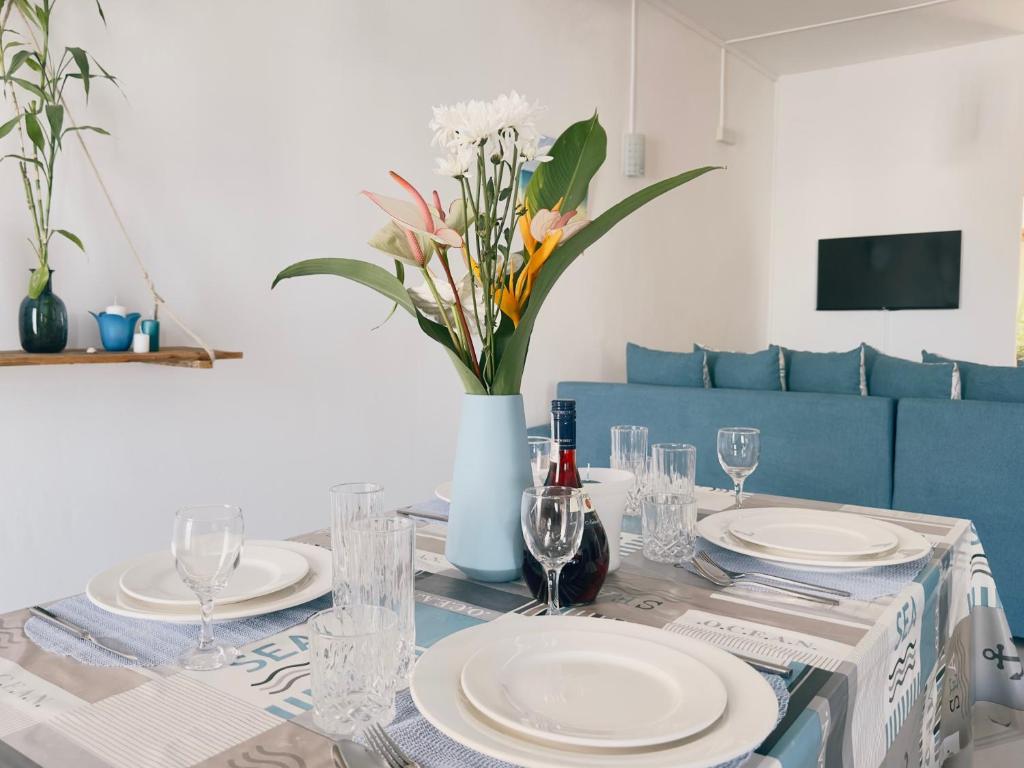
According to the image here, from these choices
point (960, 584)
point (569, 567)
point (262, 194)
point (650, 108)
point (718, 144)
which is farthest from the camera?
point (718, 144)

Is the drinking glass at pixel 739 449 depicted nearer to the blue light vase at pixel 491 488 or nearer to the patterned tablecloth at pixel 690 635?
the patterned tablecloth at pixel 690 635

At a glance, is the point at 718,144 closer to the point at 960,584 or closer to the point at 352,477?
the point at 352,477

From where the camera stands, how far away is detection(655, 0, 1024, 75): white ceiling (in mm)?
4734

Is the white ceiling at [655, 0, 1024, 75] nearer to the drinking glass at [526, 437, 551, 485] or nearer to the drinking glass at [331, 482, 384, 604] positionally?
the drinking glass at [526, 437, 551, 485]

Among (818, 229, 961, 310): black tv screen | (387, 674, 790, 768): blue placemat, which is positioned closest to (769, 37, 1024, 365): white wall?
(818, 229, 961, 310): black tv screen

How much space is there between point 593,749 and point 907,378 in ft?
8.36

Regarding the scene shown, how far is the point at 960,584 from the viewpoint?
4.48 feet

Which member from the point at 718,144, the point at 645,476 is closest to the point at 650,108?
the point at 718,144

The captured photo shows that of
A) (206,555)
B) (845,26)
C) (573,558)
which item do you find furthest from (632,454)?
(845,26)

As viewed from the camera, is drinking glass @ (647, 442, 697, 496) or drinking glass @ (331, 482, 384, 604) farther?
drinking glass @ (647, 442, 697, 496)

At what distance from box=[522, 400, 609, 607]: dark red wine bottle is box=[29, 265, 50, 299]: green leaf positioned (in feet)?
5.14

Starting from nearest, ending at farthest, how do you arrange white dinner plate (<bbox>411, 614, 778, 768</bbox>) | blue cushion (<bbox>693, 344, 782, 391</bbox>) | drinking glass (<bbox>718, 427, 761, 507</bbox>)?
white dinner plate (<bbox>411, 614, 778, 768</bbox>) < drinking glass (<bbox>718, 427, 761, 507</bbox>) < blue cushion (<bbox>693, 344, 782, 391</bbox>)

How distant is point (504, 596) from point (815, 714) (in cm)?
42

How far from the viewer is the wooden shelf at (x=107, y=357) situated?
1.93m
